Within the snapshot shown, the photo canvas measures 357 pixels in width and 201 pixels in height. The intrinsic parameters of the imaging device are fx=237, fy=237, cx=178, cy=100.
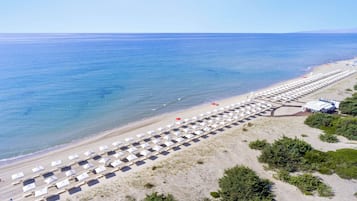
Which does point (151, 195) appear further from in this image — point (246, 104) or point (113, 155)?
point (246, 104)

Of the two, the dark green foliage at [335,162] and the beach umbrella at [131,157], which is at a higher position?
the beach umbrella at [131,157]

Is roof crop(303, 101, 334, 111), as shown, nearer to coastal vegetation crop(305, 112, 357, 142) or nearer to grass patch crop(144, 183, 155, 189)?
coastal vegetation crop(305, 112, 357, 142)

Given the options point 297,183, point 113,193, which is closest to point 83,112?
point 113,193

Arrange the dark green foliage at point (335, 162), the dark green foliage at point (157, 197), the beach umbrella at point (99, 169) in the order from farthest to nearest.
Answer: the beach umbrella at point (99, 169) < the dark green foliage at point (335, 162) < the dark green foliage at point (157, 197)

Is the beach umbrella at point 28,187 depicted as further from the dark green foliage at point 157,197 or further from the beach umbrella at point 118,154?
the dark green foliage at point 157,197

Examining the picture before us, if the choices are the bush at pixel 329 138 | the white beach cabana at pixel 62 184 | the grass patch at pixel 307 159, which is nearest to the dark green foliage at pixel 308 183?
the grass patch at pixel 307 159

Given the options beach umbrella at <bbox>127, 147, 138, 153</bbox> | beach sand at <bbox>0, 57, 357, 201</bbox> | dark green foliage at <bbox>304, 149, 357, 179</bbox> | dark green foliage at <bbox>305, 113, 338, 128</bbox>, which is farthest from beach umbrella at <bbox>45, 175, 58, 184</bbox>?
dark green foliage at <bbox>305, 113, 338, 128</bbox>
